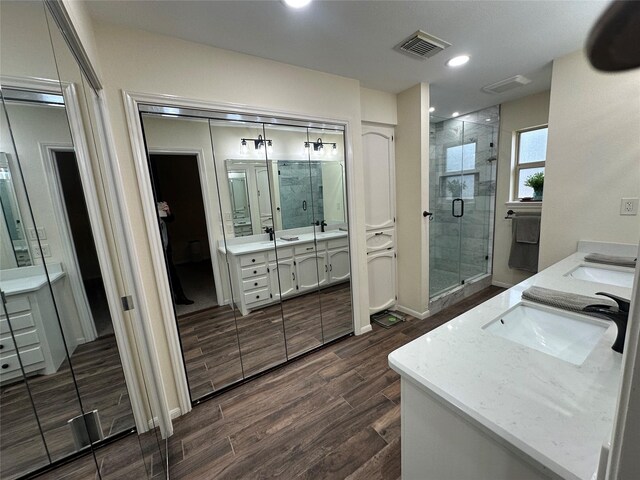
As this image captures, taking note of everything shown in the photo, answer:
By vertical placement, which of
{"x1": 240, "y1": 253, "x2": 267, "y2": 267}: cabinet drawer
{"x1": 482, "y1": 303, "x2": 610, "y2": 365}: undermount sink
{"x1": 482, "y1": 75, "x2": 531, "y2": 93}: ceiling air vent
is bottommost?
{"x1": 482, "y1": 303, "x2": 610, "y2": 365}: undermount sink

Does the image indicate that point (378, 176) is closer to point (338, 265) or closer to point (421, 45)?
point (338, 265)

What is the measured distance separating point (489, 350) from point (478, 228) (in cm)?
335

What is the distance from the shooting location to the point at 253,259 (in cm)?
247

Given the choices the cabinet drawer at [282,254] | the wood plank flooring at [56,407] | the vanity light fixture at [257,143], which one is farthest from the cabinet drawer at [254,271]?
the wood plank flooring at [56,407]

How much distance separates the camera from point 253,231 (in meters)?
2.33

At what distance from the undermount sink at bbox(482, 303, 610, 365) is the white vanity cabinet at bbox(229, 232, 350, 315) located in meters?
1.53

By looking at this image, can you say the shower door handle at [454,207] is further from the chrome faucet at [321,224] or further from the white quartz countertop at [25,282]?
the white quartz countertop at [25,282]

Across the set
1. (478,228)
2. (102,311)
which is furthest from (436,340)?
(478,228)

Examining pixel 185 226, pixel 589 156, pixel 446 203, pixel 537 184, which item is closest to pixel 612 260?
pixel 589 156

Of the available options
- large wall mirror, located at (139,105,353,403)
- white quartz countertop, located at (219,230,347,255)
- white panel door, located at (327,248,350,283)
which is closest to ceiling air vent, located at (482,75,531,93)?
large wall mirror, located at (139,105,353,403)

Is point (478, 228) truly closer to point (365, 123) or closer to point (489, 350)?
point (365, 123)

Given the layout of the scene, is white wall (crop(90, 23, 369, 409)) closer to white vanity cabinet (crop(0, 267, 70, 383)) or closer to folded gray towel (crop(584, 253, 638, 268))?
white vanity cabinet (crop(0, 267, 70, 383))

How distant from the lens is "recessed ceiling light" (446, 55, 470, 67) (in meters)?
2.09

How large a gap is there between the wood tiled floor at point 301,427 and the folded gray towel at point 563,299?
1.13 meters
